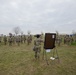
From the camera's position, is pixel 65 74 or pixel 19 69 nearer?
pixel 65 74

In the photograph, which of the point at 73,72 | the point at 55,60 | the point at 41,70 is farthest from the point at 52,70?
the point at 55,60

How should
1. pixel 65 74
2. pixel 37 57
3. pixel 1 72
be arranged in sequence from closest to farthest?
pixel 65 74 < pixel 1 72 < pixel 37 57

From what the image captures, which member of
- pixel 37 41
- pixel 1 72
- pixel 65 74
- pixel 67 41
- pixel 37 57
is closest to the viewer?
pixel 65 74

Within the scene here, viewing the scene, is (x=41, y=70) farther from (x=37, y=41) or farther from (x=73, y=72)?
(x=37, y=41)

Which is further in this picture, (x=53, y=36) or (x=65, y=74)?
(x=53, y=36)

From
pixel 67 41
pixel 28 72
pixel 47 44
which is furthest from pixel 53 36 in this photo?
pixel 67 41

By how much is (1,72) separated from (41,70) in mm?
2489

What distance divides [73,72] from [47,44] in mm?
2741

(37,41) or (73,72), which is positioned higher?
(37,41)

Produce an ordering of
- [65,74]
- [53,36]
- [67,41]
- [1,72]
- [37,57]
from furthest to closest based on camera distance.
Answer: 1. [67,41]
2. [37,57]
3. [53,36]
4. [1,72]
5. [65,74]

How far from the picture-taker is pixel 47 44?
10.2 metres

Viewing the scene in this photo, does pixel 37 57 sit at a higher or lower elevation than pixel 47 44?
lower

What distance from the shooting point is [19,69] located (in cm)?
927

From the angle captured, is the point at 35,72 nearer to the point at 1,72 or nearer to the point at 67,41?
the point at 1,72
